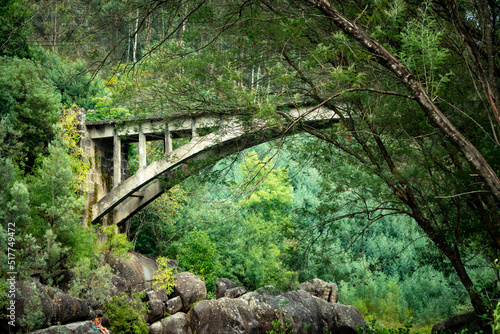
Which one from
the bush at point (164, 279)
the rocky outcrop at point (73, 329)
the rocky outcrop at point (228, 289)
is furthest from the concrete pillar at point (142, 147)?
the rocky outcrop at point (228, 289)

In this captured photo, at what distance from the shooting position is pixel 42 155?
37.0 feet

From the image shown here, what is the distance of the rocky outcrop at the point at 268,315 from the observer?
10.9m

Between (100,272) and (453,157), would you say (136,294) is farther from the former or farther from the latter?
(453,157)

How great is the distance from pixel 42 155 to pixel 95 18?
8.53 metres

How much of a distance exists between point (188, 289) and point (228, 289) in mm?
2239

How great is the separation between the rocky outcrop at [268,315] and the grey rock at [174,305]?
29.8 inches

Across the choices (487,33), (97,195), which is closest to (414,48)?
(487,33)

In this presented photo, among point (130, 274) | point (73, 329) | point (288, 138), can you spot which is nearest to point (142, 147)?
point (130, 274)

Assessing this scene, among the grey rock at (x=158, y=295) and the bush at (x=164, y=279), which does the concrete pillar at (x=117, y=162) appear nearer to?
the bush at (x=164, y=279)

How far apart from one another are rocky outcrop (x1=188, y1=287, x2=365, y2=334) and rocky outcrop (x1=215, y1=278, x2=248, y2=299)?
2115mm

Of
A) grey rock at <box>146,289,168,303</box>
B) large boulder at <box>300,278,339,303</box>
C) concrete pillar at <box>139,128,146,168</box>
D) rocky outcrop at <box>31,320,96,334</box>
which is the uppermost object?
concrete pillar at <box>139,128,146,168</box>

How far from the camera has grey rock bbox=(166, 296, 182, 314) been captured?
39.4 feet

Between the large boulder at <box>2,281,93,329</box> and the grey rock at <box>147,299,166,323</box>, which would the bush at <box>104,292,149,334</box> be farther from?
the large boulder at <box>2,281,93,329</box>

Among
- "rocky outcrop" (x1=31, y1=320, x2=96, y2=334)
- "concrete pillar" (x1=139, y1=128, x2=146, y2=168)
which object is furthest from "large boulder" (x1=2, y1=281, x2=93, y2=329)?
"concrete pillar" (x1=139, y1=128, x2=146, y2=168)
